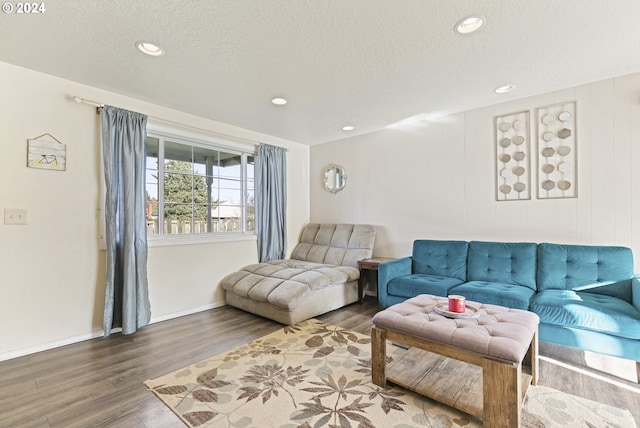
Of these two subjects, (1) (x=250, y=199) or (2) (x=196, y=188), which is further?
(1) (x=250, y=199)

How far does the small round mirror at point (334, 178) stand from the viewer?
4637 mm

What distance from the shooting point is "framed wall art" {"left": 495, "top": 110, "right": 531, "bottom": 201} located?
3.09m

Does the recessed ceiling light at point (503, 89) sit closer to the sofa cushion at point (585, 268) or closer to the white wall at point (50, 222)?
the sofa cushion at point (585, 268)

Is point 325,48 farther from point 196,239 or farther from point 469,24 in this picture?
point 196,239

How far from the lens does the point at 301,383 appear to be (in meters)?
1.99

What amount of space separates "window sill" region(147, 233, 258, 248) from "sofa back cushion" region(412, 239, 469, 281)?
2251 millimetres

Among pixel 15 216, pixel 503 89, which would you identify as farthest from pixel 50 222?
pixel 503 89

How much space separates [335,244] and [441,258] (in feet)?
5.10

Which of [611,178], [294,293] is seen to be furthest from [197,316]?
[611,178]

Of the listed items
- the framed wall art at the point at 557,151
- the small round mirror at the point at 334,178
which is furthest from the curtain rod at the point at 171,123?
the framed wall art at the point at 557,151

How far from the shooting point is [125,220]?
2.84 meters

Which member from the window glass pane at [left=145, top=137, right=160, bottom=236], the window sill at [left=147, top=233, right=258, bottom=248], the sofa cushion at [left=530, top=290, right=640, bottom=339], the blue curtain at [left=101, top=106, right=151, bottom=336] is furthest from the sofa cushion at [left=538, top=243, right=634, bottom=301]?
the window glass pane at [left=145, top=137, right=160, bottom=236]

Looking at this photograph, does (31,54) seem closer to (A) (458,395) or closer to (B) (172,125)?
(B) (172,125)

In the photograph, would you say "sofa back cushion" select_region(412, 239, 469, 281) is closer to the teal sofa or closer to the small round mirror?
the teal sofa
